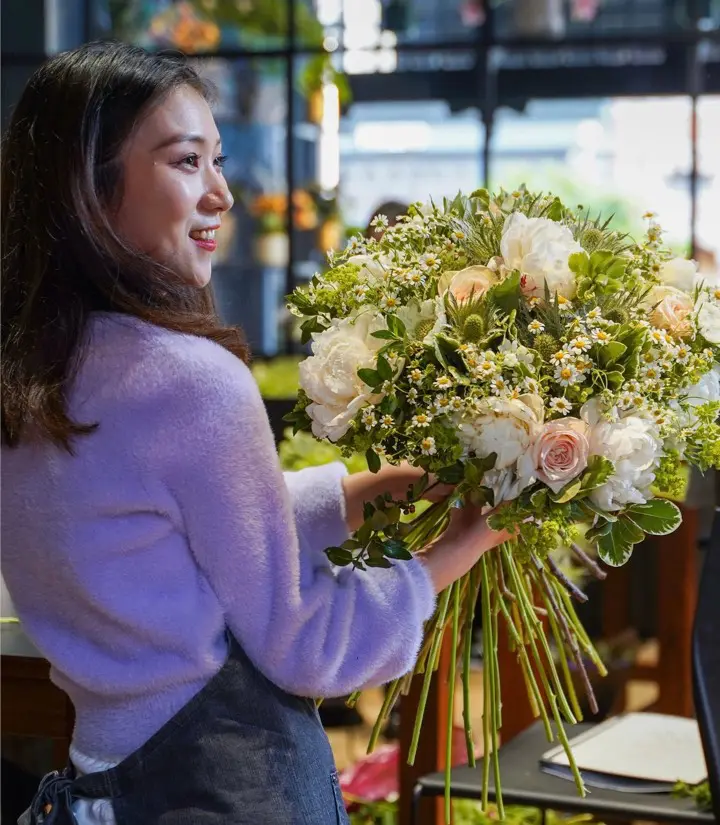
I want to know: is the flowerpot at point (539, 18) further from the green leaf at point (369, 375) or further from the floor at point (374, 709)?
the green leaf at point (369, 375)

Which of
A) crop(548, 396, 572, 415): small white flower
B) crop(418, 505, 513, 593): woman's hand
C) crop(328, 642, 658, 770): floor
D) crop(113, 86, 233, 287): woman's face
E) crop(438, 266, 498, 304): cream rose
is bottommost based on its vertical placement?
crop(328, 642, 658, 770): floor

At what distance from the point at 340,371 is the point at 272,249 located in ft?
18.8

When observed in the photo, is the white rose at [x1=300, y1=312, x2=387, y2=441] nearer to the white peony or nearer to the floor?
the white peony

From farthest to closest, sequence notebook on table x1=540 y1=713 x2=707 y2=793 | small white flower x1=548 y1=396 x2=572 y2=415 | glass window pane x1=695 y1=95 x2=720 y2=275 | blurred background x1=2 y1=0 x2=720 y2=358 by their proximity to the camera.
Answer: blurred background x1=2 y1=0 x2=720 y2=358
glass window pane x1=695 y1=95 x2=720 y2=275
notebook on table x1=540 y1=713 x2=707 y2=793
small white flower x1=548 y1=396 x2=572 y2=415

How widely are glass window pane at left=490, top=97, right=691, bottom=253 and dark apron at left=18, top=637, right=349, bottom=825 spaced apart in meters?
5.36

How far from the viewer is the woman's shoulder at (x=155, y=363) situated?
4.12 ft

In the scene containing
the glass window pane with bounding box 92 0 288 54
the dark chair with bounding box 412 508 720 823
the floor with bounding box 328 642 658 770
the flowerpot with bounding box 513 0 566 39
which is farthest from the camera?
the glass window pane with bounding box 92 0 288 54

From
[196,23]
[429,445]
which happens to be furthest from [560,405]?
[196,23]

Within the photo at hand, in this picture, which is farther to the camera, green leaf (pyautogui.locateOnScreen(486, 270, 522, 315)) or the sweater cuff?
the sweater cuff

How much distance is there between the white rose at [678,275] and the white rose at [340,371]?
0.35m

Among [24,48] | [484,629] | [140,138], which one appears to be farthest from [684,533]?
[24,48]

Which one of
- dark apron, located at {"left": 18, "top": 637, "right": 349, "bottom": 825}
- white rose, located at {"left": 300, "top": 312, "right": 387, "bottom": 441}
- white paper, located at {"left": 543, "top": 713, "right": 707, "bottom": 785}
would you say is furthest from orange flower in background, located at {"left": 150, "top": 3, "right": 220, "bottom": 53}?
dark apron, located at {"left": 18, "top": 637, "right": 349, "bottom": 825}

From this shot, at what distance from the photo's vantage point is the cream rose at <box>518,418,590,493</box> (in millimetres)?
1327

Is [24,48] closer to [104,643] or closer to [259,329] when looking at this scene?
[259,329]
